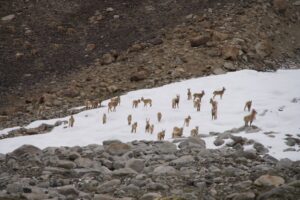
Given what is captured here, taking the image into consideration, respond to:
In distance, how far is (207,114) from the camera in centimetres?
1311

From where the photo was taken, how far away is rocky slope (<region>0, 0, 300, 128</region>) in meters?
17.7

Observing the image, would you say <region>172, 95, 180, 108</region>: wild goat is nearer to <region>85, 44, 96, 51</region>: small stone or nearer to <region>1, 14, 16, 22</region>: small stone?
<region>85, 44, 96, 51</region>: small stone

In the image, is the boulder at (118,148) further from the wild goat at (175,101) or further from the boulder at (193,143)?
the wild goat at (175,101)

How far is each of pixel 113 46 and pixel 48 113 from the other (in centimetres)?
633

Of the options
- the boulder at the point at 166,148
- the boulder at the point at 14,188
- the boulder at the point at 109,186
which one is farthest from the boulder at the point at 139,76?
the boulder at the point at 14,188

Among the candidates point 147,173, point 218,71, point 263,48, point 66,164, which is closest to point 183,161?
point 147,173

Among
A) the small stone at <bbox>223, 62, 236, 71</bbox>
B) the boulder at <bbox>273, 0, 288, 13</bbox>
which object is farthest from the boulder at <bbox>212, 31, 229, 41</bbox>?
the boulder at <bbox>273, 0, 288, 13</bbox>

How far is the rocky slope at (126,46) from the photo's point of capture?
17.7 metres

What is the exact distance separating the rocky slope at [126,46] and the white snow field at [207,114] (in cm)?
143

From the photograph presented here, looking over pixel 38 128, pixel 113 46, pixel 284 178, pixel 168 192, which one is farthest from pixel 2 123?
pixel 284 178

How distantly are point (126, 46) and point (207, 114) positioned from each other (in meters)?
8.83

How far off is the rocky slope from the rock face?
19.1ft

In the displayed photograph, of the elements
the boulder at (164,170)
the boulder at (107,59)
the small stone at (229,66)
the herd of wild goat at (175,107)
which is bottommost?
the boulder at (164,170)

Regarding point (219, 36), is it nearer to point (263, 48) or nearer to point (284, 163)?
point (263, 48)
